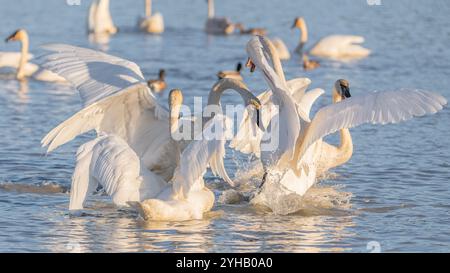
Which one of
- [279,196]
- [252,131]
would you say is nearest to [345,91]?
[252,131]

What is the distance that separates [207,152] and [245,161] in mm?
4034

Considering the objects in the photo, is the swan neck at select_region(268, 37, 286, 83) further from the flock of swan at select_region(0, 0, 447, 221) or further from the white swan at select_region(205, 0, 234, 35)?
the white swan at select_region(205, 0, 234, 35)

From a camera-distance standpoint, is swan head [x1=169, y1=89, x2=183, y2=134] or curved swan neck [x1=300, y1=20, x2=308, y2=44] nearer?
swan head [x1=169, y1=89, x2=183, y2=134]

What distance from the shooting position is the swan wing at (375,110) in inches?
344

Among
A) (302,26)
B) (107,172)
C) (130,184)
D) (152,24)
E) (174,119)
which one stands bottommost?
(152,24)

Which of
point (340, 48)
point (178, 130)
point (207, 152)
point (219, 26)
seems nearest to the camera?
point (207, 152)

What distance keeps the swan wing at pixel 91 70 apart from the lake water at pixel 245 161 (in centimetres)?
103

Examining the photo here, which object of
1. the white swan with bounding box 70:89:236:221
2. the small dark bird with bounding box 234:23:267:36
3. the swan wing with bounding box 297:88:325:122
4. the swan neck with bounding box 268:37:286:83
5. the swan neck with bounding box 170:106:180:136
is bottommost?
the small dark bird with bounding box 234:23:267:36

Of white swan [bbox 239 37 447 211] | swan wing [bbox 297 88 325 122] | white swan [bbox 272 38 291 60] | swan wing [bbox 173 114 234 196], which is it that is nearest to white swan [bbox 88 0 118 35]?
white swan [bbox 272 38 291 60]

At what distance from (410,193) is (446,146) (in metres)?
2.52

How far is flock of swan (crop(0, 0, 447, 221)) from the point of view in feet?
28.8

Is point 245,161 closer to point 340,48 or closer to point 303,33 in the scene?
point 340,48

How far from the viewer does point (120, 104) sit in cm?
966
